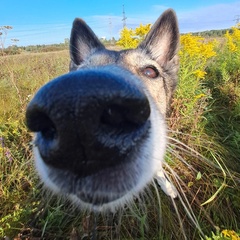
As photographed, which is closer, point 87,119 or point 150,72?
point 87,119

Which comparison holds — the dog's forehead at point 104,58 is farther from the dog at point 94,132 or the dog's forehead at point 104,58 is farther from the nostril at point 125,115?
the nostril at point 125,115

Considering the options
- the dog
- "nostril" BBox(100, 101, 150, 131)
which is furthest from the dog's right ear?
"nostril" BBox(100, 101, 150, 131)

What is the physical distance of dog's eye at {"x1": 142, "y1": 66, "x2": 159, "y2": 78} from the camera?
3529mm

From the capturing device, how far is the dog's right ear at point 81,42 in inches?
176

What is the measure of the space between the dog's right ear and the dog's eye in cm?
118

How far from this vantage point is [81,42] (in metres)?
4.61

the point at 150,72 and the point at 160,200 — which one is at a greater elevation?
the point at 150,72

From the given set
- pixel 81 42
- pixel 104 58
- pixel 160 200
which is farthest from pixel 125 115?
pixel 81 42

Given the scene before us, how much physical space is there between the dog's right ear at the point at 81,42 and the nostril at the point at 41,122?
3.32 metres

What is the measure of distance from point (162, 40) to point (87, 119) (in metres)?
3.44

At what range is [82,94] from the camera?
3.52ft

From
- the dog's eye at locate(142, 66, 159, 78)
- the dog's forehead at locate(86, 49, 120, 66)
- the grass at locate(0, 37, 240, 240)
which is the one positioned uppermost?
the dog's forehead at locate(86, 49, 120, 66)

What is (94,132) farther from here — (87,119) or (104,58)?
(104,58)

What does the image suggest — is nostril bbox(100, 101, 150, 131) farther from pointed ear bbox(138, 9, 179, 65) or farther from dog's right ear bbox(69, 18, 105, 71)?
dog's right ear bbox(69, 18, 105, 71)
